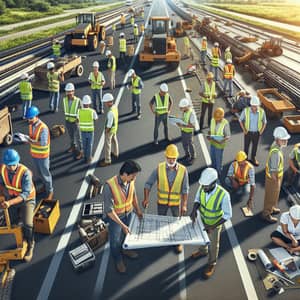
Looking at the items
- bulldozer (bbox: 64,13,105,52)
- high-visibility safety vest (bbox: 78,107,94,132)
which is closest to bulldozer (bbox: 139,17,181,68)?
bulldozer (bbox: 64,13,105,52)

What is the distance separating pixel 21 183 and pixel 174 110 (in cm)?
1022

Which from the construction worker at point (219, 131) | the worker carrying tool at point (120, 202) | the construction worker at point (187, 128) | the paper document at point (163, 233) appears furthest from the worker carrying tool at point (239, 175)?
the worker carrying tool at point (120, 202)

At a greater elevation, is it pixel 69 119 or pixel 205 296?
pixel 69 119

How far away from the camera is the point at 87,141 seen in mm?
10383

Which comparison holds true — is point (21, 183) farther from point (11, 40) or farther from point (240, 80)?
point (11, 40)

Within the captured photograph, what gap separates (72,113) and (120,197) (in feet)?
17.2

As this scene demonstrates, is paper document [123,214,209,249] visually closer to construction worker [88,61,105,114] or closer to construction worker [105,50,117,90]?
construction worker [88,61,105,114]

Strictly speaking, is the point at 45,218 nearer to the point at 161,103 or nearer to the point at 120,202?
the point at 120,202

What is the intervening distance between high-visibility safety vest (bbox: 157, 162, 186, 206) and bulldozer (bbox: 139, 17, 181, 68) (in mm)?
15993

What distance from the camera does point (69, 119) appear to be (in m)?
10.6

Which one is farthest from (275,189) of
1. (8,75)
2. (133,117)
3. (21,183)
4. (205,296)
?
(8,75)

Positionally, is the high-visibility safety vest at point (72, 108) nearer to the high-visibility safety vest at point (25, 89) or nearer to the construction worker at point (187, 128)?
the construction worker at point (187, 128)

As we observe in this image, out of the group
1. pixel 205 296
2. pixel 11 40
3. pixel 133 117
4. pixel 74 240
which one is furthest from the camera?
pixel 11 40

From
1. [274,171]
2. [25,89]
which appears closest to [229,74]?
[274,171]
